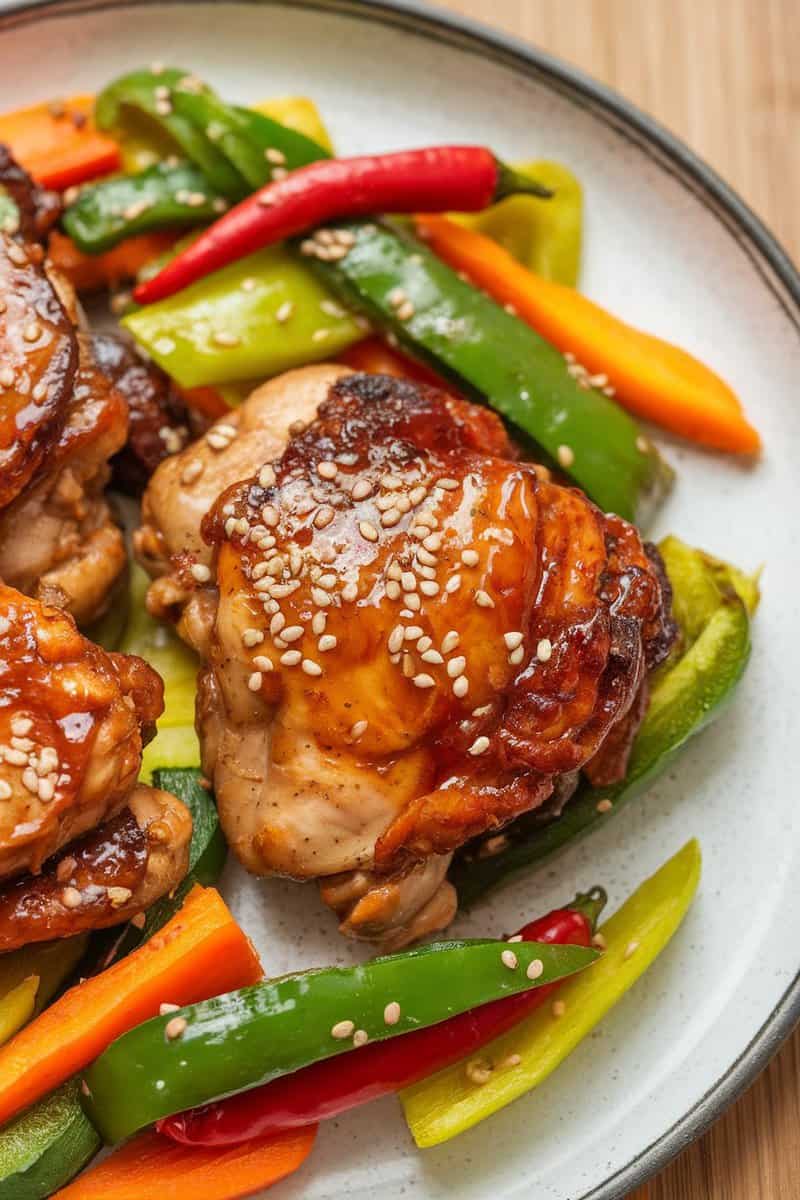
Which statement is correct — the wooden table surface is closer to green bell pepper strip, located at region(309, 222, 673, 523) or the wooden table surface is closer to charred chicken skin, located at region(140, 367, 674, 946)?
green bell pepper strip, located at region(309, 222, 673, 523)

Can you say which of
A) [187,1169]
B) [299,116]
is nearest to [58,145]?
[299,116]

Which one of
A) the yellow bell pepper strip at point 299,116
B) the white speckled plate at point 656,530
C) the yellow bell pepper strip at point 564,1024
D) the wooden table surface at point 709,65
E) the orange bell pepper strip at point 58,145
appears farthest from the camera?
the wooden table surface at point 709,65

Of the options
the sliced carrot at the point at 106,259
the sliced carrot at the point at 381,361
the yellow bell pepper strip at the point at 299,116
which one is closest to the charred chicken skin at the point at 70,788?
the sliced carrot at the point at 381,361

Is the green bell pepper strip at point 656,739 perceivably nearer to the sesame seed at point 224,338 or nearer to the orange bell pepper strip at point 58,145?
the sesame seed at point 224,338

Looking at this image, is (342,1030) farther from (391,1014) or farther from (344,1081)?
(344,1081)

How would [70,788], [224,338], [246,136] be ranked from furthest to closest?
[246,136]
[224,338]
[70,788]

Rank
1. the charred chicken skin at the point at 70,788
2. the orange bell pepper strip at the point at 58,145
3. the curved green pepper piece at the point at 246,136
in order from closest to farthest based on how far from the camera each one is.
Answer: the charred chicken skin at the point at 70,788 → the curved green pepper piece at the point at 246,136 → the orange bell pepper strip at the point at 58,145

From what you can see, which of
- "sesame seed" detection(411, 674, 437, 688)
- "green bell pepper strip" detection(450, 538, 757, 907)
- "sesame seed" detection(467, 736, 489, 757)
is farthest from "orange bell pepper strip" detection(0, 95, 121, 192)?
"green bell pepper strip" detection(450, 538, 757, 907)
